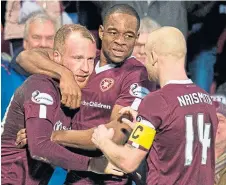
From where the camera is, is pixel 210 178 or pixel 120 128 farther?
pixel 120 128

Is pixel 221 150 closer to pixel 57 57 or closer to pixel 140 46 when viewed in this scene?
pixel 140 46

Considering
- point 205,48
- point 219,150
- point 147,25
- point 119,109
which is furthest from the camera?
point 205,48

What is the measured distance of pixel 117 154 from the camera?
6.36 metres

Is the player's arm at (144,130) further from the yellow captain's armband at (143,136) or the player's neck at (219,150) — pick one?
the player's neck at (219,150)

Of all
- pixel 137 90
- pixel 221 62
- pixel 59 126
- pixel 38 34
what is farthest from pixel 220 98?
pixel 59 126

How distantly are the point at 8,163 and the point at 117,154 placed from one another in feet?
4.03

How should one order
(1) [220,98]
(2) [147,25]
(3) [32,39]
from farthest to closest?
(3) [32,39] → (1) [220,98] → (2) [147,25]

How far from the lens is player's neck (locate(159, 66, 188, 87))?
20.9ft

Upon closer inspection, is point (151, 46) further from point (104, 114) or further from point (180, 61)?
point (104, 114)

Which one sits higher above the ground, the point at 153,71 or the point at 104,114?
the point at 153,71

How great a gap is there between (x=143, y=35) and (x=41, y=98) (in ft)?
8.44

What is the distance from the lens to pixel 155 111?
619 cm

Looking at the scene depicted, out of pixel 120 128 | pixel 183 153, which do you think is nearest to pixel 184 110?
pixel 183 153

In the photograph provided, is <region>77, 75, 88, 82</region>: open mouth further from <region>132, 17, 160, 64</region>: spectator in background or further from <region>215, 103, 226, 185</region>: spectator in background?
<region>215, 103, 226, 185</region>: spectator in background
